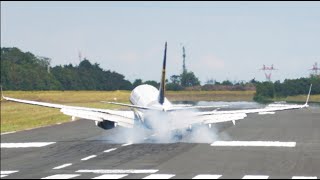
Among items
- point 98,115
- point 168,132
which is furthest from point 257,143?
point 98,115

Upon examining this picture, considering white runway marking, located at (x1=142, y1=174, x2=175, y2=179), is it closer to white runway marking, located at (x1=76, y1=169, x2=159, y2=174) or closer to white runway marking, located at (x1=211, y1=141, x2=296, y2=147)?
white runway marking, located at (x1=76, y1=169, x2=159, y2=174)

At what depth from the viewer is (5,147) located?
1907 inches

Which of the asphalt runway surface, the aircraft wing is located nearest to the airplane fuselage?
the aircraft wing

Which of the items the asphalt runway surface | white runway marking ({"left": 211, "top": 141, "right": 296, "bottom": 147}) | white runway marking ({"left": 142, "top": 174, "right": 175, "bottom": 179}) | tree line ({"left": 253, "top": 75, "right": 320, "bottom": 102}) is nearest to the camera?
white runway marking ({"left": 142, "top": 174, "right": 175, "bottom": 179})

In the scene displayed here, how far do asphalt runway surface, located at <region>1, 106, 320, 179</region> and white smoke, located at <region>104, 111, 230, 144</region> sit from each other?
5.11ft

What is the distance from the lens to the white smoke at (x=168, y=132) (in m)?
52.5

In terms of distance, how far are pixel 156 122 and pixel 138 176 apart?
66.0 ft

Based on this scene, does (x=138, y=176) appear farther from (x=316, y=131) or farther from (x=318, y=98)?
(x=318, y=98)

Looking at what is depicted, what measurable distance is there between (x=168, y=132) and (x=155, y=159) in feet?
53.1

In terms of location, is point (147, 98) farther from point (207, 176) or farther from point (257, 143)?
point (207, 176)

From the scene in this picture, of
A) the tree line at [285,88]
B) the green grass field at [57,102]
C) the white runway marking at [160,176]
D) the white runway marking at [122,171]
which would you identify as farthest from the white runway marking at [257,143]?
the tree line at [285,88]

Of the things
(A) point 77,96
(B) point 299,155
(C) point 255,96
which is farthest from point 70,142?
(A) point 77,96

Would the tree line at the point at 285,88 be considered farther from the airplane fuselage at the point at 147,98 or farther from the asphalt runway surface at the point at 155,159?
the airplane fuselage at the point at 147,98

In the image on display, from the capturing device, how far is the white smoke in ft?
172
